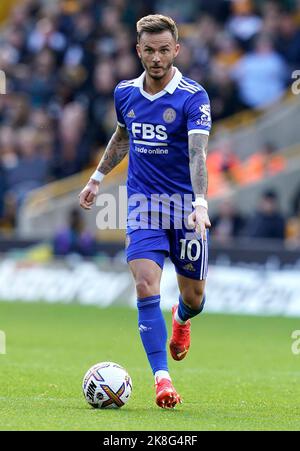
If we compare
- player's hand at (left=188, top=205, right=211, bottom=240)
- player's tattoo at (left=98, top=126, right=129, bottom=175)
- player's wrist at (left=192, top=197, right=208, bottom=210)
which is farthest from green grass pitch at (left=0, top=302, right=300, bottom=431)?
player's tattoo at (left=98, top=126, right=129, bottom=175)

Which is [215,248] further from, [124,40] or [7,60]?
[7,60]

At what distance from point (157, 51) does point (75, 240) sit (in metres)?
12.0

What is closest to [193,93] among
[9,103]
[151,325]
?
[151,325]

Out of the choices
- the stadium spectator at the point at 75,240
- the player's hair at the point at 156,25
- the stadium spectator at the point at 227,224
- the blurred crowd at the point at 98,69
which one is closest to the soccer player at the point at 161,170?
the player's hair at the point at 156,25

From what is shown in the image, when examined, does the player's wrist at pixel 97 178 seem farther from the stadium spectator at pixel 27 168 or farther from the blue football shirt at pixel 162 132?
the stadium spectator at pixel 27 168

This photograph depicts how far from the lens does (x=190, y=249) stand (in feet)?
29.5

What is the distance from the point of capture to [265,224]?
1933 centimetres

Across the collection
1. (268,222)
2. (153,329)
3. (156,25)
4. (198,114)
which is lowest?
(153,329)

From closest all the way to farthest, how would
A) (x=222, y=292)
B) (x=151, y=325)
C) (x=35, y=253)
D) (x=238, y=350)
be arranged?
(x=151, y=325)
(x=238, y=350)
(x=222, y=292)
(x=35, y=253)

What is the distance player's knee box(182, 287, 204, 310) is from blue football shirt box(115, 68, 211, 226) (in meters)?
0.87

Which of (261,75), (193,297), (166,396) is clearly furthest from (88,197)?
(261,75)

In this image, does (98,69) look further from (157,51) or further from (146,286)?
(146,286)

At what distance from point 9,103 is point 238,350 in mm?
12475
